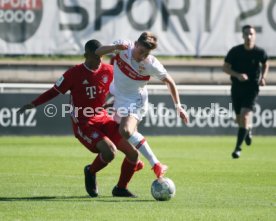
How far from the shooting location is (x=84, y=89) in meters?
11.0

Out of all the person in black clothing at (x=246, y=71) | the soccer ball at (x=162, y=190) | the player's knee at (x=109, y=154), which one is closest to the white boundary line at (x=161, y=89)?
the person in black clothing at (x=246, y=71)

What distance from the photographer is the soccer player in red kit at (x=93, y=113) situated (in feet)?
35.4

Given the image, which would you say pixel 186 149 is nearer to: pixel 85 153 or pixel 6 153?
pixel 85 153

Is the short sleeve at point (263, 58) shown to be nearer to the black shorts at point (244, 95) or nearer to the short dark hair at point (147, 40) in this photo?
the black shorts at point (244, 95)

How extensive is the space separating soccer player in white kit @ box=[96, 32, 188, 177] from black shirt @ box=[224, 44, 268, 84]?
605cm

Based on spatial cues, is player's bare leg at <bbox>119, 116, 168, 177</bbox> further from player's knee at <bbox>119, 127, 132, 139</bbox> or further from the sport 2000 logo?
the sport 2000 logo

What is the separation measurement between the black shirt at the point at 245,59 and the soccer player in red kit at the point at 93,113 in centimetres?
593

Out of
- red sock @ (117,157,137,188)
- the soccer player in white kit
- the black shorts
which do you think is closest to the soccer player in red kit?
red sock @ (117,157,137,188)

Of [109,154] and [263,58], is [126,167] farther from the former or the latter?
[263,58]

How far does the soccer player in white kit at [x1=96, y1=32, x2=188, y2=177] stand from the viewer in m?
10.4

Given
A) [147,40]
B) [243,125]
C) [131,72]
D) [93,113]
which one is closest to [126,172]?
[93,113]

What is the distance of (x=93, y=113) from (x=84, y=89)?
324 millimetres

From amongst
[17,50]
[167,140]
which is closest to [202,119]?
[167,140]

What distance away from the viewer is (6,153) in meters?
17.0
